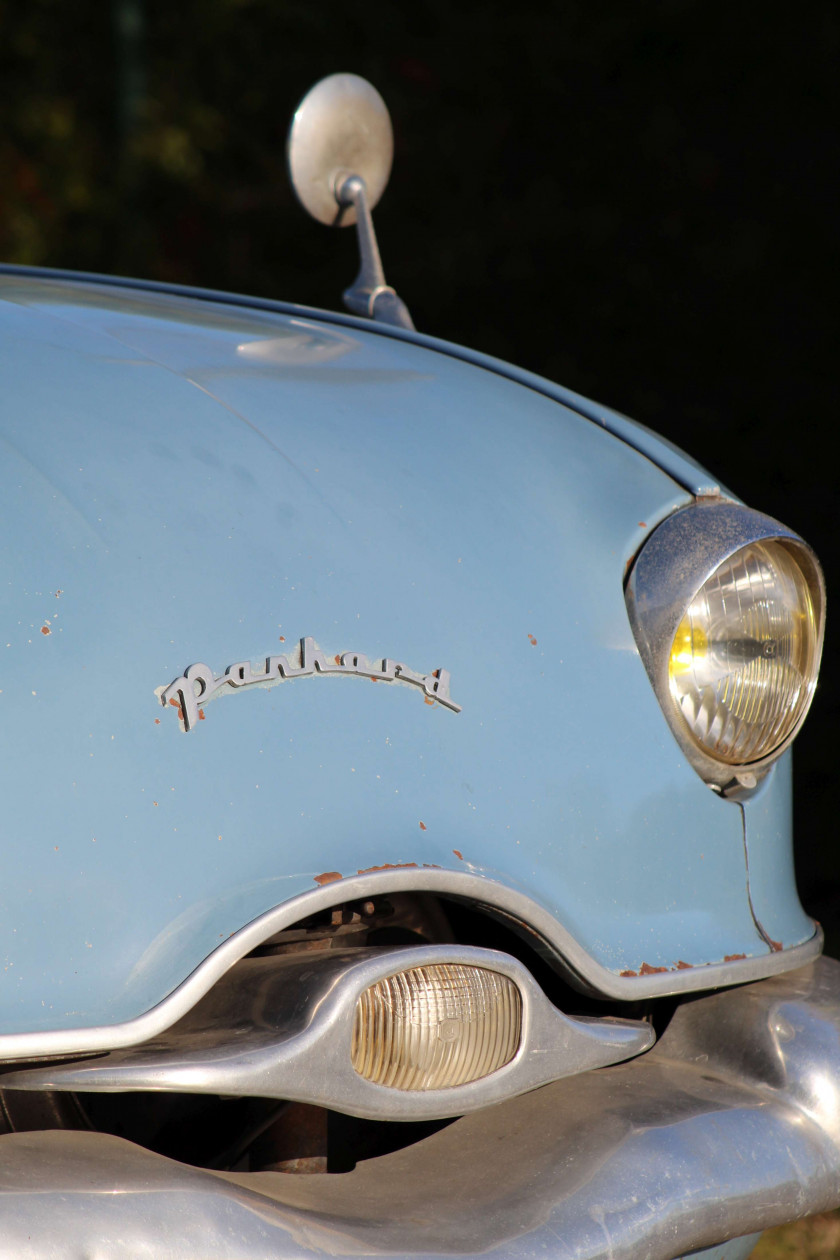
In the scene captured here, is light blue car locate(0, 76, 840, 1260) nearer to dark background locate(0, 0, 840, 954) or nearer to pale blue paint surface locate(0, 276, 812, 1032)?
pale blue paint surface locate(0, 276, 812, 1032)

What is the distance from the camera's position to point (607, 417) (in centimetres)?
168

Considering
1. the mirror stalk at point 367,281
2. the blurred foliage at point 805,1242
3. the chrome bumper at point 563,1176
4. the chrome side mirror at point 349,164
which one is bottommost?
the blurred foliage at point 805,1242

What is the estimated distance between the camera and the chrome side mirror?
224 cm

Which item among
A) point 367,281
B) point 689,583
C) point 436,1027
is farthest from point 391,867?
point 367,281

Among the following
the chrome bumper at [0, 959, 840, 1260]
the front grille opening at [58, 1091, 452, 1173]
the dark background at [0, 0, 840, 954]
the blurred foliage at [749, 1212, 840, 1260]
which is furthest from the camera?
the dark background at [0, 0, 840, 954]

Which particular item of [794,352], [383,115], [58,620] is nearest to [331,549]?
[58,620]

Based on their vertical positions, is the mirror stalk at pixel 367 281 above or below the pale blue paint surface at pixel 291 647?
above

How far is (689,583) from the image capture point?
4.61ft

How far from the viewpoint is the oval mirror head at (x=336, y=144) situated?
7.41 feet

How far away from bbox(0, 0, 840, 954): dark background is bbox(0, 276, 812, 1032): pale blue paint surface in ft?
7.20

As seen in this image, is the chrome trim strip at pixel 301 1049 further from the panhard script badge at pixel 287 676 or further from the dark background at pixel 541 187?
the dark background at pixel 541 187

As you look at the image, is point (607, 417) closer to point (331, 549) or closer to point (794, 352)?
point (331, 549)

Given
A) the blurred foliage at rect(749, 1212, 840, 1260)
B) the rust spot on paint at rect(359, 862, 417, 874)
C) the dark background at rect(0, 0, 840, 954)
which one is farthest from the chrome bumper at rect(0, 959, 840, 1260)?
the dark background at rect(0, 0, 840, 954)

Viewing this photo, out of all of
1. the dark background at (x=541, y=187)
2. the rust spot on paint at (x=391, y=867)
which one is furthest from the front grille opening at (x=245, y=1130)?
the dark background at (x=541, y=187)
